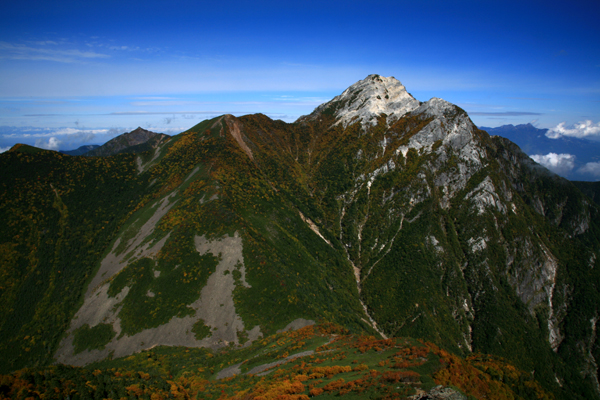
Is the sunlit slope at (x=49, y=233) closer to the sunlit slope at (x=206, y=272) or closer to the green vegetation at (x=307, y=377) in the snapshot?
the sunlit slope at (x=206, y=272)

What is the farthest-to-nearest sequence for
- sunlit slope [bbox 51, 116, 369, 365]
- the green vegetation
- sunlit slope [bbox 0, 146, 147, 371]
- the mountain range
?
sunlit slope [bbox 0, 146, 147, 371] < the mountain range < sunlit slope [bbox 51, 116, 369, 365] < the green vegetation

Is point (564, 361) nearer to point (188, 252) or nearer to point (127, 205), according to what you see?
point (188, 252)

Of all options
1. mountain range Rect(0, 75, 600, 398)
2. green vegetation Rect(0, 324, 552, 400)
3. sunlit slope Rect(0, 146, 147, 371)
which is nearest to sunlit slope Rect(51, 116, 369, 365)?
mountain range Rect(0, 75, 600, 398)

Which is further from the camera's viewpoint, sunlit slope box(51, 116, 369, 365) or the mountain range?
the mountain range

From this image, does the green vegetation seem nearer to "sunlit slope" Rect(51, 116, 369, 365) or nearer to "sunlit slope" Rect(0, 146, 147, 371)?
"sunlit slope" Rect(51, 116, 369, 365)

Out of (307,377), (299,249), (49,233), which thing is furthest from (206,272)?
(49,233)

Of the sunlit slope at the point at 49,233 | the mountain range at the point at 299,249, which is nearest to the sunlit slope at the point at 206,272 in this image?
the mountain range at the point at 299,249

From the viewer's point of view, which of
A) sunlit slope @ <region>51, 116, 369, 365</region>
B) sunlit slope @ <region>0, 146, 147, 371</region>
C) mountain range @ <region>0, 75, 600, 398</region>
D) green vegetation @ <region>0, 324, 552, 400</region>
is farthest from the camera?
sunlit slope @ <region>0, 146, 147, 371</region>

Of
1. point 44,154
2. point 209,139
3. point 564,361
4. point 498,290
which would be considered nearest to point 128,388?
point 209,139
